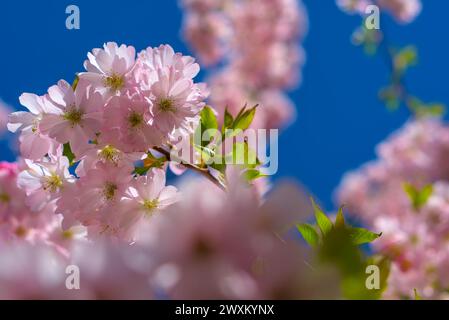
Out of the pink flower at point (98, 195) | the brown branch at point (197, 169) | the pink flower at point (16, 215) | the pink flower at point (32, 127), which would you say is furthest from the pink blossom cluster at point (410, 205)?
the pink flower at point (16, 215)

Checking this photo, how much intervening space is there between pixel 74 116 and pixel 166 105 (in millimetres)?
172

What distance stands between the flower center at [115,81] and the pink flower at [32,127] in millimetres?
126

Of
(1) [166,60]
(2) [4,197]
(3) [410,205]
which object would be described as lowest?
(2) [4,197]

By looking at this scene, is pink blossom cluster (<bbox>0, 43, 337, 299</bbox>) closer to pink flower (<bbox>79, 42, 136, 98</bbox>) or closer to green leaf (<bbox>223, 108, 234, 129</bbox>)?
pink flower (<bbox>79, 42, 136, 98</bbox>)

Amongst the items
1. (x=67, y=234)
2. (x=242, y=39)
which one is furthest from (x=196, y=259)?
(x=242, y=39)

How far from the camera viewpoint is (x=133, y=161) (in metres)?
0.98

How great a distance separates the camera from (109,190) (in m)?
0.95

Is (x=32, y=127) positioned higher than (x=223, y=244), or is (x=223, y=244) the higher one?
(x=32, y=127)

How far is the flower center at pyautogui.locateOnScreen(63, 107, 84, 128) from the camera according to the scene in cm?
94

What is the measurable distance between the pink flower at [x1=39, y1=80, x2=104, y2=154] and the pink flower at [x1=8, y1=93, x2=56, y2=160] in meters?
0.02

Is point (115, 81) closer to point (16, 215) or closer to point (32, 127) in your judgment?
point (32, 127)

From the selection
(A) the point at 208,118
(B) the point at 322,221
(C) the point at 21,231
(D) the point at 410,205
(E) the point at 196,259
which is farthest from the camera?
(D) the point at 410,205

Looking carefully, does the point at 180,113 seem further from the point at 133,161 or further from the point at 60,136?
the point at 60,136

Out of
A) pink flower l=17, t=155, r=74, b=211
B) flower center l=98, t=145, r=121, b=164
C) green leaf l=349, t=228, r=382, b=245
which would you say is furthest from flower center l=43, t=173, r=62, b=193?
green leaf l=349, t=228, r=382, b=245
